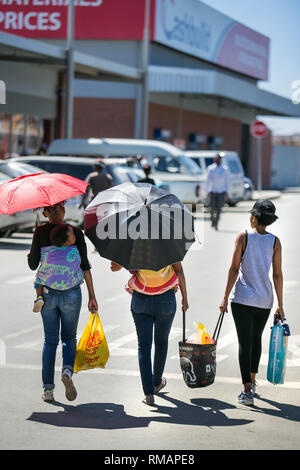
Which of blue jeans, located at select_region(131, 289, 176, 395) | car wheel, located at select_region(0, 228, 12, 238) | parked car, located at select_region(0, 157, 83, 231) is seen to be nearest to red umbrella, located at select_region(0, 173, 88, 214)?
blue jeans, located at select_region(131, 289, 176, 395)

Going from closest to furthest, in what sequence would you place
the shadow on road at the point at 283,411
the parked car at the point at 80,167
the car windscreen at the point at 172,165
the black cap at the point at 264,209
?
1. the shadow on road at the point at 283,411
2. the black cap at the point at 264,209
3. the parked car at the point at 80,167
4. the car windscreen at the point at 172,165

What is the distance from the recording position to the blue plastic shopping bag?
7.31 meters

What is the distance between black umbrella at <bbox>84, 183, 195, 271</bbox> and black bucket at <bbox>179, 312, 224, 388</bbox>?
798mm

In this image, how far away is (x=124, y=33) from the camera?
47.7 m

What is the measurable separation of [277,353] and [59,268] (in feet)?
5.77

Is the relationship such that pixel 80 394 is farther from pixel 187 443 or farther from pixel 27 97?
pixel 27 97

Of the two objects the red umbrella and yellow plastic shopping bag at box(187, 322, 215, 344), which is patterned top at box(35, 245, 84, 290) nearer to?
the red umbrella

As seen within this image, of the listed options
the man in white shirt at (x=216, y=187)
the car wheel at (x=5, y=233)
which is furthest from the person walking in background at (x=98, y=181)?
the man in white shirt at (x=216, y=187)

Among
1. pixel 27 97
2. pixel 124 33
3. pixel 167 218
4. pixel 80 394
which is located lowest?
pixel 80 394

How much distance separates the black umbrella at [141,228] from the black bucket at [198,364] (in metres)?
0.80

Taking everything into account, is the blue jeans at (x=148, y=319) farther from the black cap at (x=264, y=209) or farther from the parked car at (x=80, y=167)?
the parked car at (x=80, y=167)

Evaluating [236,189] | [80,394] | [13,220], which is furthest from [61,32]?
[80,394]

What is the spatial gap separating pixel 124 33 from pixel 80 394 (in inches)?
1642

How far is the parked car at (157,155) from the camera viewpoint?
29.5 meters
